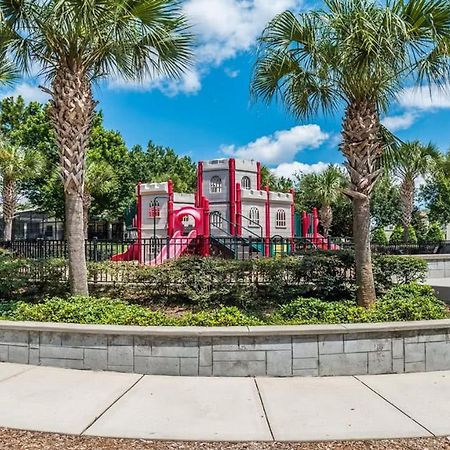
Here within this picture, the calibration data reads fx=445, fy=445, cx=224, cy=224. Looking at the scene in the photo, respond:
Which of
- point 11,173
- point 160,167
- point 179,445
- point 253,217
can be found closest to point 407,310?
point 179,445

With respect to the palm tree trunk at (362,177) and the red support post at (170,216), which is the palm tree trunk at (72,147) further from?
the red support post at (170,216)

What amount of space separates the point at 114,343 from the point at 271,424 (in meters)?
2.40

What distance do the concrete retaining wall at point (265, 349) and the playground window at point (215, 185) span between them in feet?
60.4

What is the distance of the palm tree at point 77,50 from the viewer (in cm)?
663

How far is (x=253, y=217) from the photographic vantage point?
78.9ft

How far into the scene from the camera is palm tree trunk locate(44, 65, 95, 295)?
6984 millimetres

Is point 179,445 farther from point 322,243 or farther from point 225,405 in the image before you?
point 322,243

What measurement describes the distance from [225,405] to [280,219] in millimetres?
21662

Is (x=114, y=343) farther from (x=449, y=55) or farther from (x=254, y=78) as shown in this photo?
(x=449, y=55)

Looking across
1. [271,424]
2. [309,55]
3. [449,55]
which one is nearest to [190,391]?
[271,424]

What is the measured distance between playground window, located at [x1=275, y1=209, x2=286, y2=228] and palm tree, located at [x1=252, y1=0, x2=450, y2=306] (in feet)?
58.6

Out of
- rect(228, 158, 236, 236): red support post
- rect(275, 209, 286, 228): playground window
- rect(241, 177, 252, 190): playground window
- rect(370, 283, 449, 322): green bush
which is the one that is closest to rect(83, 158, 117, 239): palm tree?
rect(228, 158, 236, 236): red support post

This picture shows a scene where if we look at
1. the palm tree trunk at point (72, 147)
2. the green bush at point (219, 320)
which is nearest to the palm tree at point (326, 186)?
the palm tree trunk at point (72, 147)

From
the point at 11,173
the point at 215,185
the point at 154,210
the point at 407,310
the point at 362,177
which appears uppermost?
the point at 11,173
